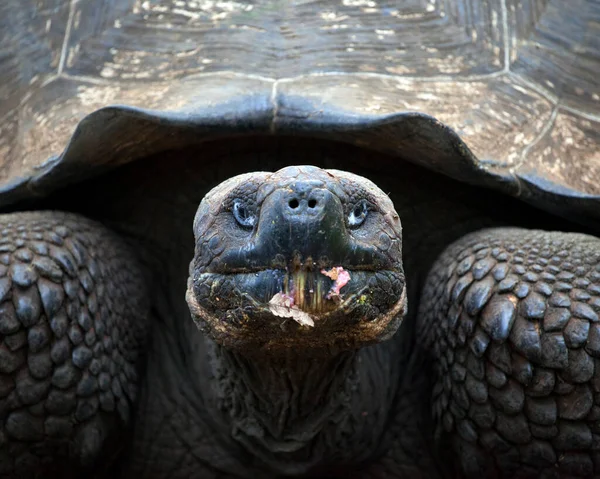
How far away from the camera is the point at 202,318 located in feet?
6.49

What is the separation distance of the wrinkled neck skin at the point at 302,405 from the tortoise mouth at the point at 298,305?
24cm

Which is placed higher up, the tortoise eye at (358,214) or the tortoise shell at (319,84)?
the tortoise eye at (358,214)

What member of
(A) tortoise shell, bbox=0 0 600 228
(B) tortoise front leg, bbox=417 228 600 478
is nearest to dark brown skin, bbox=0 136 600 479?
(B) tortoise front leg, bbox=417 228 600 478

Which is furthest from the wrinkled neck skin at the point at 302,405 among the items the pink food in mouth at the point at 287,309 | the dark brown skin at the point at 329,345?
the pink food in mouth at the point at 287,309

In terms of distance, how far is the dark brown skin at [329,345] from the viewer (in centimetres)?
194

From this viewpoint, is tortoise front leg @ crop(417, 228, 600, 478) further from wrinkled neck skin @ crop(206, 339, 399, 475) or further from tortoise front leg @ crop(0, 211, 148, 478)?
tortoise front leg @ crop(0, 211, 148, 478)

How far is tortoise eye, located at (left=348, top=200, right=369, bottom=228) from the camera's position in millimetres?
1836

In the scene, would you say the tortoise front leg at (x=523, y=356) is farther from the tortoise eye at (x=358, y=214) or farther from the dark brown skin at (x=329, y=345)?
the tortoise eye at (x=358, y=214)

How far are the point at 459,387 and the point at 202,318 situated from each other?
848mm

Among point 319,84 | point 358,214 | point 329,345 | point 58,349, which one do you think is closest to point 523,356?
point 329,345

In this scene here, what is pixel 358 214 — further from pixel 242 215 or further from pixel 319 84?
pixel 319 84

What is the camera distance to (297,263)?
1.70 m

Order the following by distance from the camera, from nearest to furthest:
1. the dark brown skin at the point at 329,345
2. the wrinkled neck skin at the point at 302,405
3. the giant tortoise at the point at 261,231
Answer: the dark brown skin at the point at 329,345
the giant tortoise at the point at 261,231
the wrinkled neck skin at the point at 302,405

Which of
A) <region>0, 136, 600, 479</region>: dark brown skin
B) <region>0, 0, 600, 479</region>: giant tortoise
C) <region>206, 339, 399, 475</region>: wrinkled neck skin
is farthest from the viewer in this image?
<region>206, 339, 399, 475</region>: wrinkled neck skin
